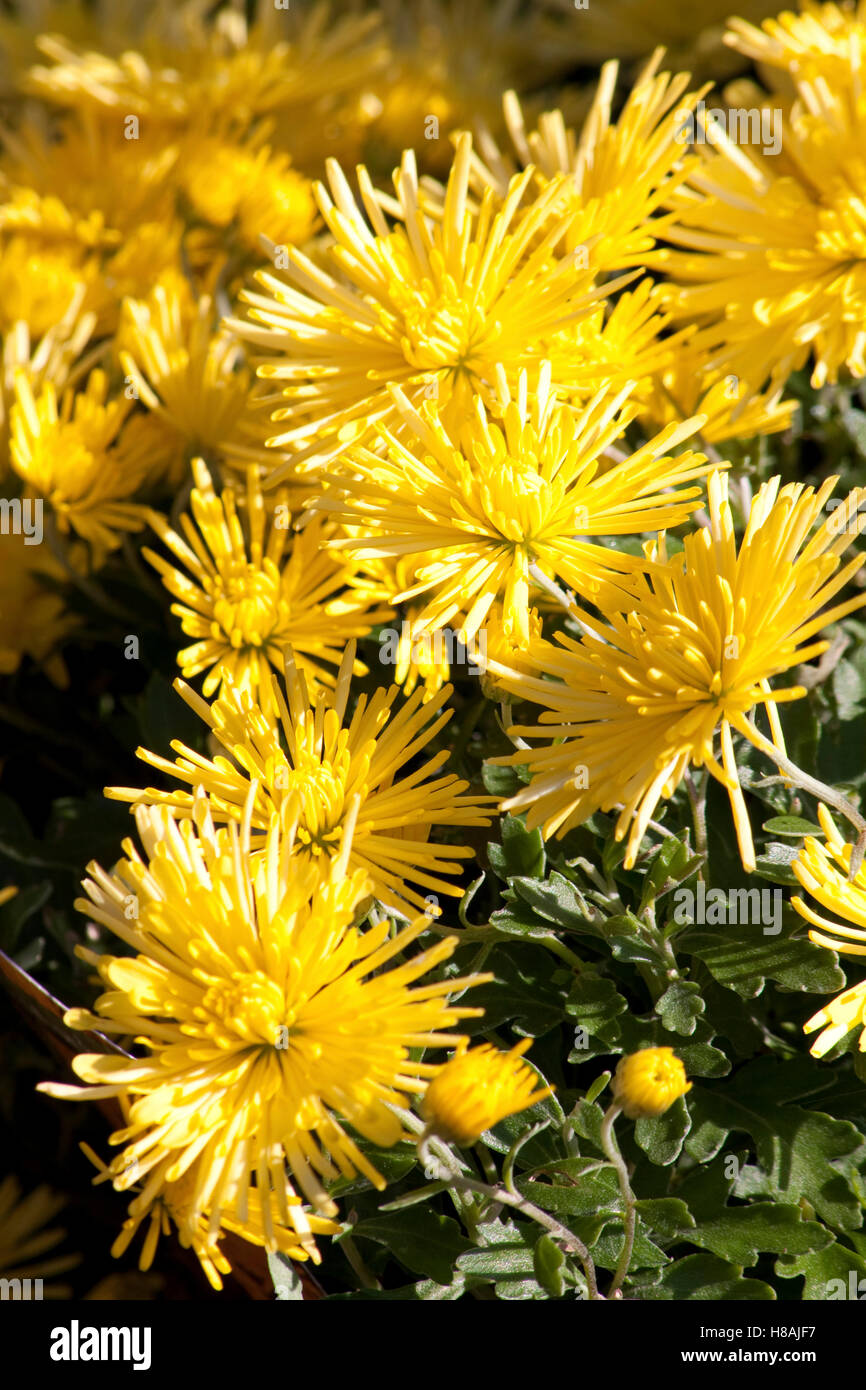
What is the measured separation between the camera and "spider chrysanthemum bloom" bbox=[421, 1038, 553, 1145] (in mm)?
544

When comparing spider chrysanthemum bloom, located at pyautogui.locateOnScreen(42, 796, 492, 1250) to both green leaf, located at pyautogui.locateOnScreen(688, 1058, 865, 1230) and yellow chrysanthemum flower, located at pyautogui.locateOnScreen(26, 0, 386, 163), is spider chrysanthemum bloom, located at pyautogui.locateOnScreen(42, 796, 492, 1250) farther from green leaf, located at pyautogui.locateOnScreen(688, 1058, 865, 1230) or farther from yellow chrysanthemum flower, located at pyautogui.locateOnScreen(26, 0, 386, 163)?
yellow chrysanthemum flower, located at pyautogui.locateOnScreen(26, 0, 386, 163)

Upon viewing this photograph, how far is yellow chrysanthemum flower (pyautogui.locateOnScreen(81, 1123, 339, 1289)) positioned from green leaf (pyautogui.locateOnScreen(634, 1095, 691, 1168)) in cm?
18

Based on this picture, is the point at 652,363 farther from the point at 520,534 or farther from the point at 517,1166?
the point at 517,1166

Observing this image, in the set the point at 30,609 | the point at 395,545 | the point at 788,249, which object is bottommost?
the point at 395,545

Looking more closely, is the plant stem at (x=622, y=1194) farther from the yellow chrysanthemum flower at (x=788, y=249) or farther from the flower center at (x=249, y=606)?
the yellow chrysanthemum flower at (x=788, y=249)

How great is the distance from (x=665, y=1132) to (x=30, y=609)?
721 mm

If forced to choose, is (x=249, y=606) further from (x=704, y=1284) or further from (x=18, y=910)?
(x=704, y=1284)

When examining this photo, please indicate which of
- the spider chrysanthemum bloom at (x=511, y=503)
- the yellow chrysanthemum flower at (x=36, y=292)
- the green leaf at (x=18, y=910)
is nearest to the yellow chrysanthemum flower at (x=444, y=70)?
the yellow chrysanthemum flower at (x=36, y=292)

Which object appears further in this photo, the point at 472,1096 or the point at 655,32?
the point at 655,32

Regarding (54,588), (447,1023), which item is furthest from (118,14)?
(447,1023)

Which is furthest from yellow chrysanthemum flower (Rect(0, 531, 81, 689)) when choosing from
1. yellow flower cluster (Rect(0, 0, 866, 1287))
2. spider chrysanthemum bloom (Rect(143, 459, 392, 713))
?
spider chrysanthemum bloom (Rect(143, 459, 392, 713))

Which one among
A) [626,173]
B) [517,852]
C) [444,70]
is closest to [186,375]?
[626,173]

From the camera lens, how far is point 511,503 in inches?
25.9
